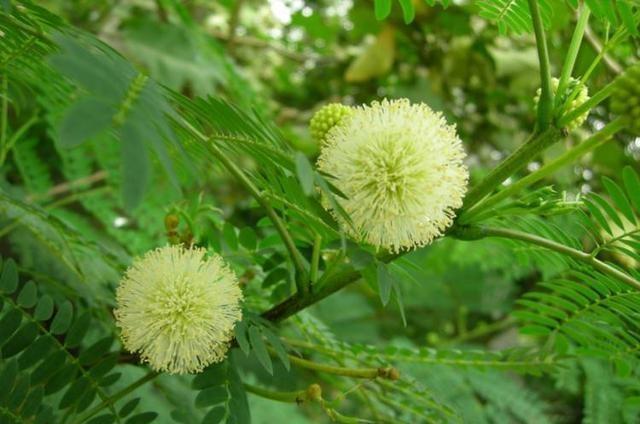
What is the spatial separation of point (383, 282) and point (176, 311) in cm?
23

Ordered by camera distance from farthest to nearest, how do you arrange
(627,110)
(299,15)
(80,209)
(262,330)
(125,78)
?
(299,15)
(80,209)
(262,330)
(627,110)
(125,78)

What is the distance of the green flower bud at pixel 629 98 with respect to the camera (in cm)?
62

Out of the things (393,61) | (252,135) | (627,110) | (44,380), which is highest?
(393,61)

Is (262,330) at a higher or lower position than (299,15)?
lower

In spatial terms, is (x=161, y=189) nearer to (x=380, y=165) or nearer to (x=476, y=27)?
(x=380, y=165)

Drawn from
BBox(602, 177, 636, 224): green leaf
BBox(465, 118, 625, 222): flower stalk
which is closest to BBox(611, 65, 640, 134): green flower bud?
BBox(465, 118, 625, 222): flower stalk

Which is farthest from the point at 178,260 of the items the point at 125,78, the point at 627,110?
the point at 627,110

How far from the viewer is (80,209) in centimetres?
160

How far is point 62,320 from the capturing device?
0.79m

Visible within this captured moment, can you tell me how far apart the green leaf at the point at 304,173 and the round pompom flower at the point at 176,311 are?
0.25 meters

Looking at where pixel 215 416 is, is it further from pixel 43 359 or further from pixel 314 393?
pixel 43 359

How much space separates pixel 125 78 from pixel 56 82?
13.1 inches

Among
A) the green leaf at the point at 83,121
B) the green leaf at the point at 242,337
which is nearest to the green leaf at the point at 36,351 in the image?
the green leaf at the point at 242,337

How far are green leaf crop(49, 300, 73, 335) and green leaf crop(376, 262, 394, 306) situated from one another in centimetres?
36
